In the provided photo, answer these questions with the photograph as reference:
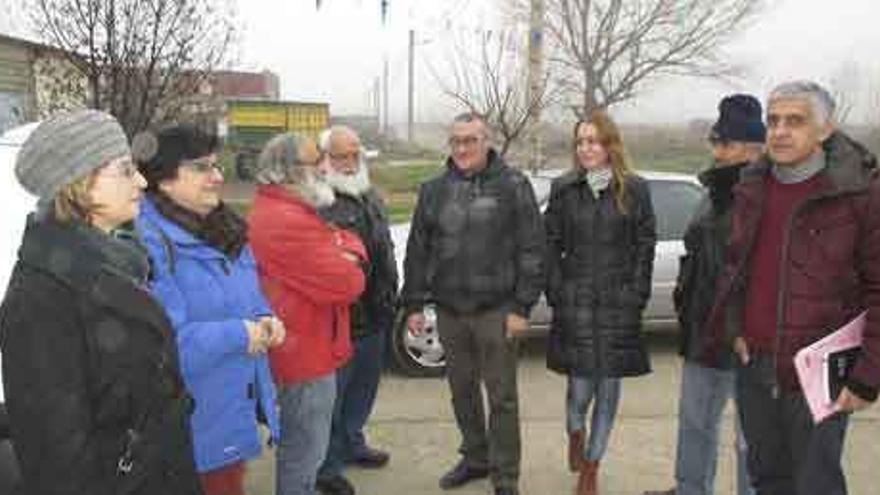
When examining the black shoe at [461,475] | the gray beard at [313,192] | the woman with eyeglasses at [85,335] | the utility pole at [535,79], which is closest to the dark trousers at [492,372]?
the black shoe at [461,475]

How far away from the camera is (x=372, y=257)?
432 cm

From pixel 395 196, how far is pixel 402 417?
16.5m

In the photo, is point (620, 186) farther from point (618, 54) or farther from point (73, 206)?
point (618, 54)

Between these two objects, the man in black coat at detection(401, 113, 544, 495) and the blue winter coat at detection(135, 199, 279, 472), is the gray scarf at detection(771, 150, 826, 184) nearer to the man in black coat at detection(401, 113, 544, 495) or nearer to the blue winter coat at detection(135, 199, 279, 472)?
the man in black coat at detection(401, 113, 544, 495)

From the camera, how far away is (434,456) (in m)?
4.80

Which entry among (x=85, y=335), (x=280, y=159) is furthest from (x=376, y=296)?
(x=85, y=335)

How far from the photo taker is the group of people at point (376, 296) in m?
2.02

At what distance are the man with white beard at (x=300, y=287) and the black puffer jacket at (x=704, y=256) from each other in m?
1.43

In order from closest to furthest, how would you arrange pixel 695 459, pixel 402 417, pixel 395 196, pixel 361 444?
pixel 695 459 → pixel 361 444 → pixel 402 417 → pixel 395 196

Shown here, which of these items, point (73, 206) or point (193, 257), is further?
point (193, 257)

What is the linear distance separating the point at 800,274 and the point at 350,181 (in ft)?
7.13

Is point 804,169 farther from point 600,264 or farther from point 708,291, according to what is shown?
point 600,264

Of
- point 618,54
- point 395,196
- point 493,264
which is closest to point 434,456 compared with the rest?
point 493,264

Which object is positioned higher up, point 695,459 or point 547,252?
point 547,252
